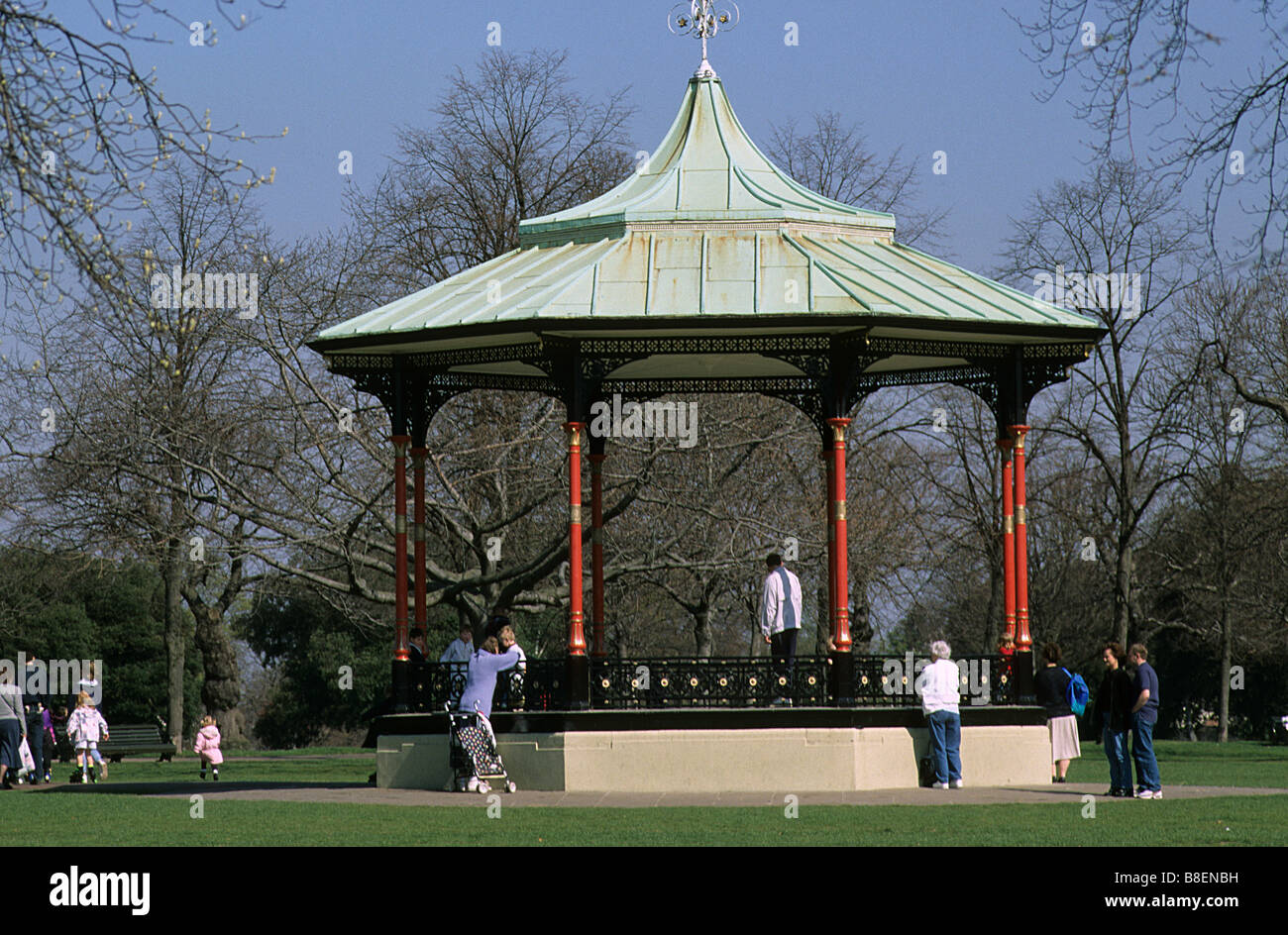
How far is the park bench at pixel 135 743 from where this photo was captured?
121 feet

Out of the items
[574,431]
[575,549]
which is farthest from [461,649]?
[574,431]

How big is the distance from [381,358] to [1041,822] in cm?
1065

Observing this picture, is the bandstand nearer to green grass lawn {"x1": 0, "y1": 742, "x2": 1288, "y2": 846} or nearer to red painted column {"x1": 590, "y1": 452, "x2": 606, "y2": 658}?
red painted column {"x1": 590, "y1": 452, "x2": 606, "y2": 658}

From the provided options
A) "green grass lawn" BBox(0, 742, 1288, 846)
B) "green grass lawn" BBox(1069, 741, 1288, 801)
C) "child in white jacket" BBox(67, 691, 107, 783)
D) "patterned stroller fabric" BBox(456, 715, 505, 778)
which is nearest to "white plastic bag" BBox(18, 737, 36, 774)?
"child in white jacket" BBox(67, 691, 107, 783)

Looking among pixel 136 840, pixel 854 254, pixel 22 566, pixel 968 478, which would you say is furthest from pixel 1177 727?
pixel 136 840

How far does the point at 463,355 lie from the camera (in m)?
22.0

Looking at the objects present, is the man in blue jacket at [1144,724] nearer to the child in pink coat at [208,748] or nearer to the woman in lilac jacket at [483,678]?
the woman in lilac jacket at [483,678]

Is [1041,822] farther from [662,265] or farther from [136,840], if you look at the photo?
[662,265]

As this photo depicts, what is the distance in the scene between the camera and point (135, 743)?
3956 cm

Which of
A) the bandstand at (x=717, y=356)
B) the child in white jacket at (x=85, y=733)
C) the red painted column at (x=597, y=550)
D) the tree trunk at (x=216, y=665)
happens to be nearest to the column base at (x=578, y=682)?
the bandstand at (x=717, y=356)

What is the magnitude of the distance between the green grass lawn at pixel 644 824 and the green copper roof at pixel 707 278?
5405 mm

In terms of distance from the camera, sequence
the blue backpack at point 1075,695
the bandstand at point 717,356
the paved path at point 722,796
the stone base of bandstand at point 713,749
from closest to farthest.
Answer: the paved path at point 722,796, the stone base of bandstand at point 713,749, the bandstand at point 717,356, the blue backpack at point 1075,695

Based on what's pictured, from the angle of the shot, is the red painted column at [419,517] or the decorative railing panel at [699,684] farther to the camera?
the red painted column at [419,517]
